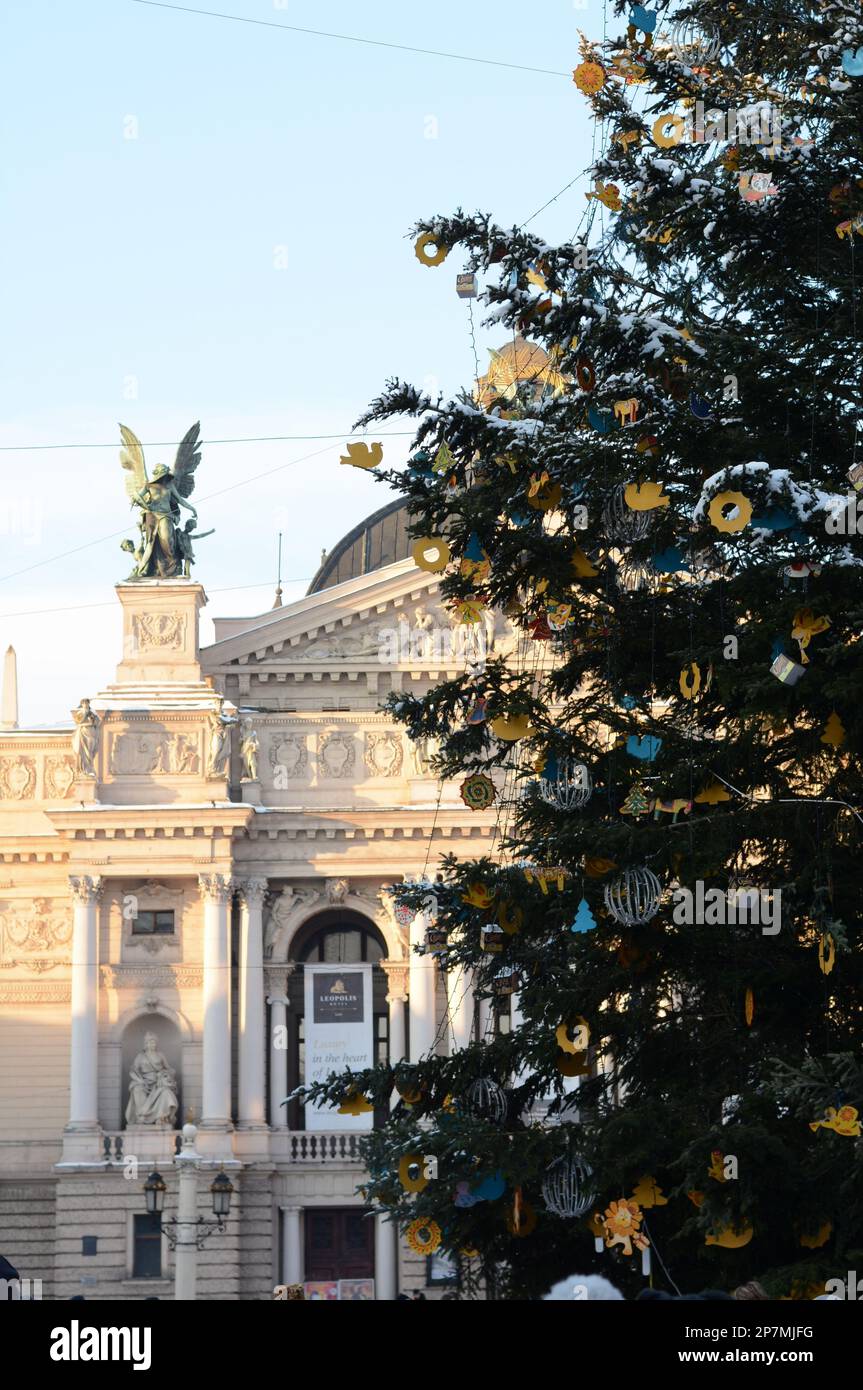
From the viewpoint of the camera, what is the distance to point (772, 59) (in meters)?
19.9

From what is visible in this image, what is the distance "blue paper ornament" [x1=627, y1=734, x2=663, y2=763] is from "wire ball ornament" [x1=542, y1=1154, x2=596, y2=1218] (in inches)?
127

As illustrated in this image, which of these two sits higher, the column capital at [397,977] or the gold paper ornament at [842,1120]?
the column capital at [397,977]

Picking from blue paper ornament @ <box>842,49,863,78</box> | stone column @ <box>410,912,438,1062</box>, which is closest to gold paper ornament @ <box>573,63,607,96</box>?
blue paper ornament @ <box>842,49,863,78</box>

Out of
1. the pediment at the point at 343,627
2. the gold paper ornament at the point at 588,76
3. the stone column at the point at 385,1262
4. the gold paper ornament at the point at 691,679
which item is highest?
the pediment at the point at 343,627

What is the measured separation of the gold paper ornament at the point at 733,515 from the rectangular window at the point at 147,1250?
35.5m

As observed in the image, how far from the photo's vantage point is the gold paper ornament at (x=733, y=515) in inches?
615

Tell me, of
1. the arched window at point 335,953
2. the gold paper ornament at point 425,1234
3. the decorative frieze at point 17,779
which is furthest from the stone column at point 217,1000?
the gold paper ornament at point 425,1234

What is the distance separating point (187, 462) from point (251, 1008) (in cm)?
1245

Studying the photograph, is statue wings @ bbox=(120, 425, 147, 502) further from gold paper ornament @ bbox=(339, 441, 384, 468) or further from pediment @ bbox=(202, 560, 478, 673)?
gold paper ornament @ bbox=(339, 441, 384, 468)

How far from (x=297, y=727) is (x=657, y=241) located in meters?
32.6

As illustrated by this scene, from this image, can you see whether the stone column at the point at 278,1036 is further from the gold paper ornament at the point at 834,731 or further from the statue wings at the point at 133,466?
the gold paper ornament at the point at 834,731

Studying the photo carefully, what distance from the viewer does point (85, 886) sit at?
1972 inches

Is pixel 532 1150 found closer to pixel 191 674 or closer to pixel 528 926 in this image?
pixel 528 926
